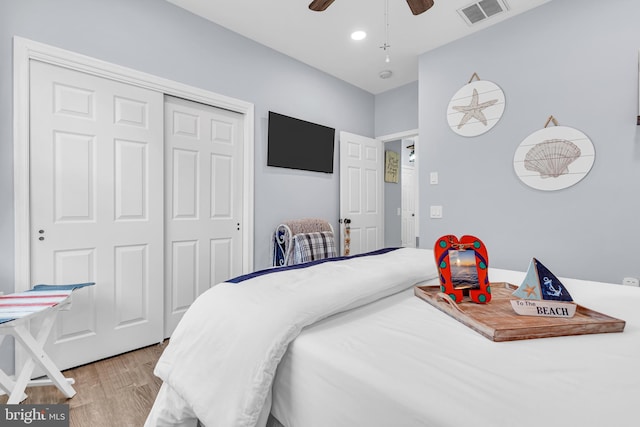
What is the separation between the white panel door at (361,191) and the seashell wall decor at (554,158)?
1850mm

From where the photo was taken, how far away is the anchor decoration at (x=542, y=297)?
3.20 feet

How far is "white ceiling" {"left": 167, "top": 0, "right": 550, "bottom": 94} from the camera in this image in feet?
8.14

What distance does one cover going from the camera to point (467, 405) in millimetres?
568

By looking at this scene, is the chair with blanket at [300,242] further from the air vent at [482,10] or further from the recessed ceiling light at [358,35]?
the air vent at [482,10]

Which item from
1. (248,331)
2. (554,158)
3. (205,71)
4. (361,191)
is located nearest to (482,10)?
(554,158)

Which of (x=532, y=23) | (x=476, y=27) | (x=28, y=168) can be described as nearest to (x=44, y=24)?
(x=28, y=168)

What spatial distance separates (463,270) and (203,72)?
2649 millimetres

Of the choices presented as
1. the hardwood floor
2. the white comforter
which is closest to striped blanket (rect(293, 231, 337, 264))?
the hardwood floor

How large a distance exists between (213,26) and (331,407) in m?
3.11

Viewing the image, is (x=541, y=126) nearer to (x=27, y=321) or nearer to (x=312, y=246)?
(x=312, y=246)

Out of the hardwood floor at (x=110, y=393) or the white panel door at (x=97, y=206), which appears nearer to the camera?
the hardwood floor at (x=110, y=393)

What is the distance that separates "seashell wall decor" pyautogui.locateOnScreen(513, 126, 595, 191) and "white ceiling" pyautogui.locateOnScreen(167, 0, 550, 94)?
111 cm

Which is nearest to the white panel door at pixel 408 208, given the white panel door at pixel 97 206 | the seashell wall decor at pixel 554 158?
the seashell wall decor at pixel 554 158

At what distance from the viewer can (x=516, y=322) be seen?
91cm
